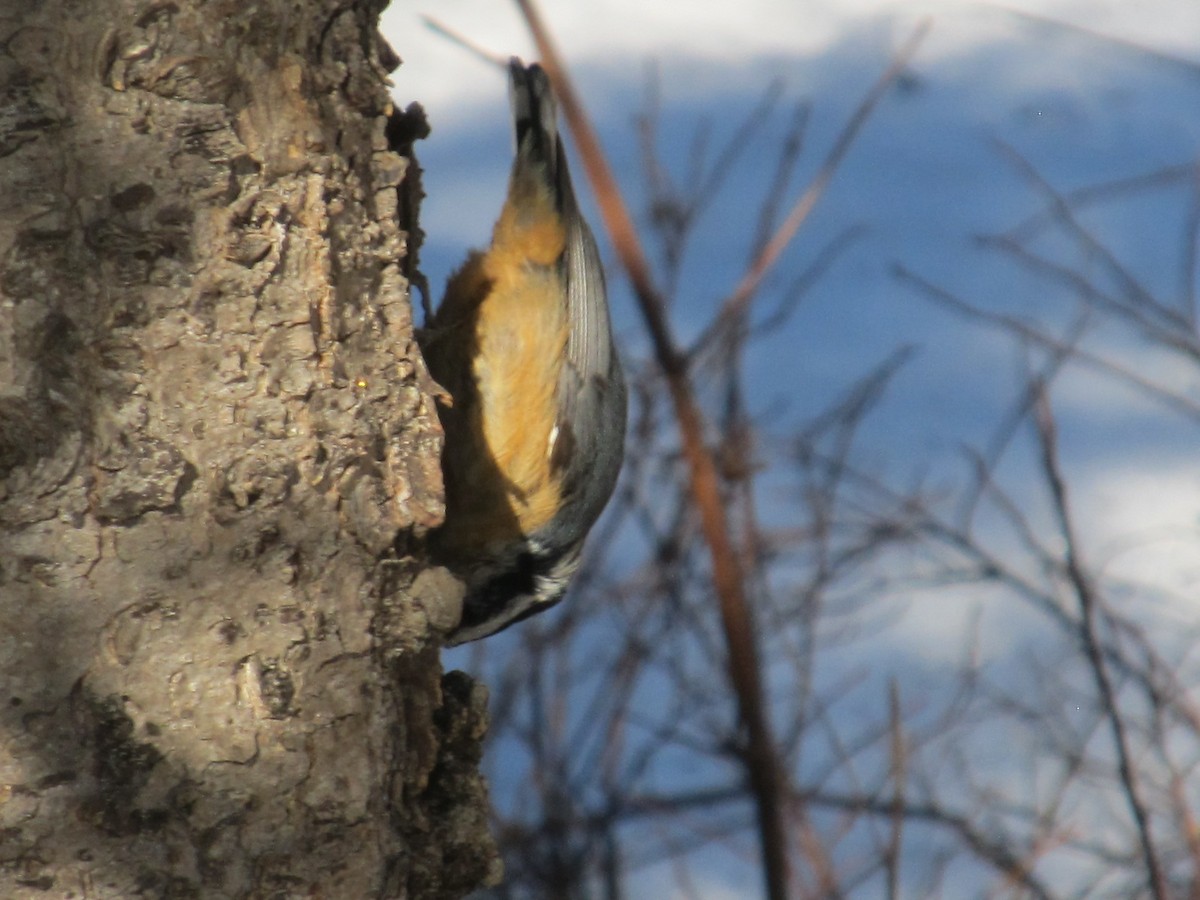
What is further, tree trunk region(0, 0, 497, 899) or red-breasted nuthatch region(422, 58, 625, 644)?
red-breasted nuthatch region(422, 58, 625, 644)

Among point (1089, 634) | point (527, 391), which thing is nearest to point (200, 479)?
point (527, 391)

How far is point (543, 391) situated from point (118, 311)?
1.20 meters

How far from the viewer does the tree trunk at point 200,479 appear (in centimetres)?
137

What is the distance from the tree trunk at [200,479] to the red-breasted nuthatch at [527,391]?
81 cm

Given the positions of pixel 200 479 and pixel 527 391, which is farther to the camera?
pixel 527 391

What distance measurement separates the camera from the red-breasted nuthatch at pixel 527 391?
2.49m

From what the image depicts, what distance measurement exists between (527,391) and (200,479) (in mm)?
1127

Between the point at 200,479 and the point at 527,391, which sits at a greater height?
the point at 527,391

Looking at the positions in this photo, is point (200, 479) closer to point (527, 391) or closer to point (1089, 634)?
point (527, 391)

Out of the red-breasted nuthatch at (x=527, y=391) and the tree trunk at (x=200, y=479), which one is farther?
the red-breasted nuthatch at (x=527, y=391)

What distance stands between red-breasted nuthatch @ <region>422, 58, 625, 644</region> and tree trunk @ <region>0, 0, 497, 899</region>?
0.81m

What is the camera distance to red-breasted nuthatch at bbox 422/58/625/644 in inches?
97.9

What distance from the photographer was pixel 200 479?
1466mm

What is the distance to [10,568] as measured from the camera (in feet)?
4.48
